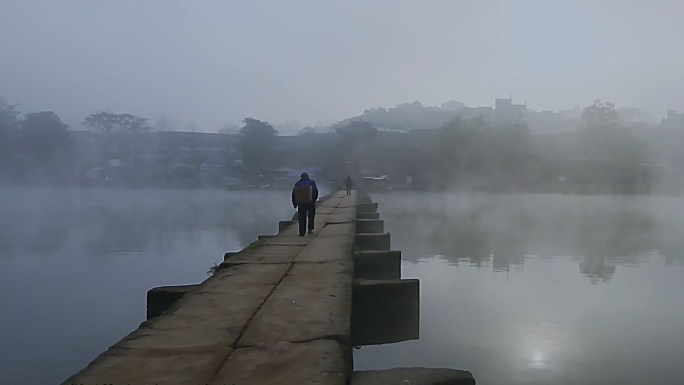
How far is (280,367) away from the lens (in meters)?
3.67

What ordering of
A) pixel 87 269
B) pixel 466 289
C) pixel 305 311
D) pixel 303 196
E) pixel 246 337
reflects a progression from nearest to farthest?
pixel 246 337
pixel 305 311
pixel 303 196
pixel 466 289
pixel 87 269

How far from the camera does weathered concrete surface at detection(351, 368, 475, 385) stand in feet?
12.0

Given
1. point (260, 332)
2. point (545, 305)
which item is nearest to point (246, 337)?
point (260, 332)

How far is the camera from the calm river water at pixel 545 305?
27.3 ft

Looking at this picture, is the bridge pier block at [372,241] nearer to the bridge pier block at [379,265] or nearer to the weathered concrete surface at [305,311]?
the bridge pier block at [379,265]

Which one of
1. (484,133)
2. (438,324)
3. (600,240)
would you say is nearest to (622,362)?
(438,324)

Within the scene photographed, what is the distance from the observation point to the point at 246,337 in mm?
4316

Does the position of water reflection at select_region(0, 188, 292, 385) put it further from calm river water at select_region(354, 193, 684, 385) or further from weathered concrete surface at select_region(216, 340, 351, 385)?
weathered concrete surface at select_region(216, 340, 351, 385)

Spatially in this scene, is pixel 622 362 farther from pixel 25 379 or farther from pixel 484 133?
pixel 484 133

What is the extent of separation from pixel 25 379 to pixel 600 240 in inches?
795

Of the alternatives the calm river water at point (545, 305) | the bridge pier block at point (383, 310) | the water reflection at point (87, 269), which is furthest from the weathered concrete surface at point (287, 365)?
the water reflection at point (87, 269)

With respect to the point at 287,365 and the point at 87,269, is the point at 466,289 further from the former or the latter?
the point at 87,269

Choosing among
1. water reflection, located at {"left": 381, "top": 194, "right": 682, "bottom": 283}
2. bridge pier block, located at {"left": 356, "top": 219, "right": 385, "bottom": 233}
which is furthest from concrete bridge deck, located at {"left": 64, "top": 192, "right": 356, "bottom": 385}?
water reflection, located at {"left": 381, "top": 194, "right": 682, "bottom": 283}

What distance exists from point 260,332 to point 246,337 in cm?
16
